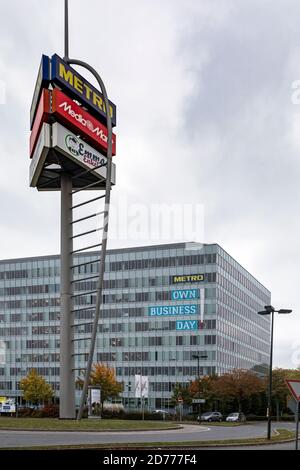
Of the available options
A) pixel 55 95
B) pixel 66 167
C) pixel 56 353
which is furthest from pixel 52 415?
pixel 56 353

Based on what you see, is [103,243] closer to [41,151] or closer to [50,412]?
[41,151]

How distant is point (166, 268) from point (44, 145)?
76.4 meters

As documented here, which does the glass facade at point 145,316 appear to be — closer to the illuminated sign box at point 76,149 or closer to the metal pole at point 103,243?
the illuminated sign box at point 76,149

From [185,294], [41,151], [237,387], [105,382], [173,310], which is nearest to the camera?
[41,151]

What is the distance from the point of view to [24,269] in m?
130

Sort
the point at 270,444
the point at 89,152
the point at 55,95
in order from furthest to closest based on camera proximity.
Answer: the point at 89,152, the point at 55,95, the point at 270,444

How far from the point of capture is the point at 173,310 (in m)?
114

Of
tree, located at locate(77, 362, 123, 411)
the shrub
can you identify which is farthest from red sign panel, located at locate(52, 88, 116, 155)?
tree, located at locate(77, 362, 123, 411)

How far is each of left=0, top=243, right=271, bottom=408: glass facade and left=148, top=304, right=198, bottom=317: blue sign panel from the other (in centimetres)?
18

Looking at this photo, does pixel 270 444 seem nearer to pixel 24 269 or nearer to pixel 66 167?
pixel 66 167

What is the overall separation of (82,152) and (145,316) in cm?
7604

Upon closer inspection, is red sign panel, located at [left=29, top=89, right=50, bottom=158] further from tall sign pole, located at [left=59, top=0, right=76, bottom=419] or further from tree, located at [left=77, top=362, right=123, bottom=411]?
tree, located at [left=77, top=362, right=123, bottom=411]

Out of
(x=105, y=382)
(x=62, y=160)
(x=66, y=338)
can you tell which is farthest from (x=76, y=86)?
(x=105, y=382)
